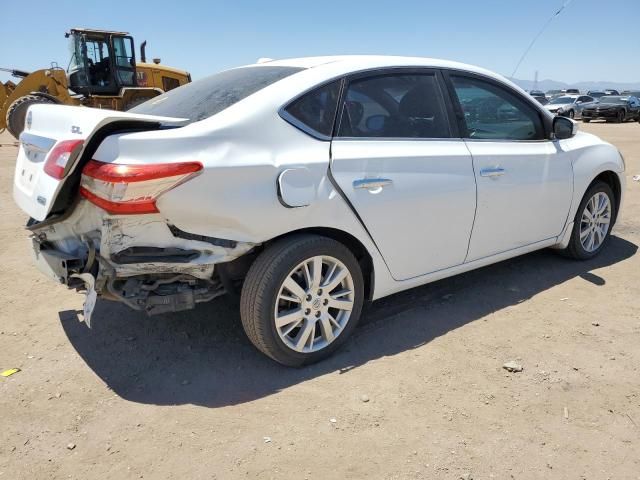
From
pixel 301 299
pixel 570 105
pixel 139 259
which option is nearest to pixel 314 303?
pixel 301 299

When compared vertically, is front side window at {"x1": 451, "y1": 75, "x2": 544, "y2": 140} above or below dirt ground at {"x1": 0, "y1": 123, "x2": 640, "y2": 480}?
above

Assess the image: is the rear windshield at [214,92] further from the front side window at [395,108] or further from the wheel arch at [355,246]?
the wheel arch at [355,246]

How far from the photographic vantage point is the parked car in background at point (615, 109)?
2522cm

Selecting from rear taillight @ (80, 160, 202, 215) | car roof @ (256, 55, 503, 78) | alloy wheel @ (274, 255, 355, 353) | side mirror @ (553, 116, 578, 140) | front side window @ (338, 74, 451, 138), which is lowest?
alloy wheel @ (274, 255, 355, 353)

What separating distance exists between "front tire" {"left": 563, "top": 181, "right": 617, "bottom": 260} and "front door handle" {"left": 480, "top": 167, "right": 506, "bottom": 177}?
1.25m

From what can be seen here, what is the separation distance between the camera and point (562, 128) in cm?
411

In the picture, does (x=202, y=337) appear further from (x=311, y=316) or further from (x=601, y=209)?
(x=601, y=209)

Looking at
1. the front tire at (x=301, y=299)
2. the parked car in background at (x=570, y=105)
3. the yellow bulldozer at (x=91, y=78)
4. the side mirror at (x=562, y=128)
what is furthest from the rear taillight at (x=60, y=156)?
the parked car in background at (x=570, y=105)

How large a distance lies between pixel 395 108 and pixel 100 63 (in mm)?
13262

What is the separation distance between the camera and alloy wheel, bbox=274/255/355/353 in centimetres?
288

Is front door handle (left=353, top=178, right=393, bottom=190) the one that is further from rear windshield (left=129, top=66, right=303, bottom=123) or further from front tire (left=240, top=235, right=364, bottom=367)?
rear windshield (left=129, top=66, right=303, bottom=123)

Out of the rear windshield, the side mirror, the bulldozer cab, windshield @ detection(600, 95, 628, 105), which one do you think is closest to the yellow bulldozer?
the bulldozer cab

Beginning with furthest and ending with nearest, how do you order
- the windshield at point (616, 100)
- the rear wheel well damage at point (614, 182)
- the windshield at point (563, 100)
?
the windshield at point (563, 100), the windshield at point (616, 100), the rear wheel well damage at point (614, 182)

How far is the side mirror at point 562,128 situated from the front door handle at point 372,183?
1823 millimetres
